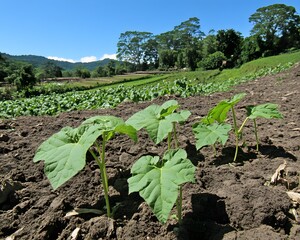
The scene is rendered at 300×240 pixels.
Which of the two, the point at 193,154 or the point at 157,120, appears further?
the point at 193,154

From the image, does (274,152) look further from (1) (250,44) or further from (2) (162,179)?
(1) (250,44)

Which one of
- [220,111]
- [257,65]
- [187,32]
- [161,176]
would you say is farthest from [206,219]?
[187,32]

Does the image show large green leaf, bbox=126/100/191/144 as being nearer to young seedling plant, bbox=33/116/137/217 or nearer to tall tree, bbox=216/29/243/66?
young seedling plant, bbox=33/116/137/217

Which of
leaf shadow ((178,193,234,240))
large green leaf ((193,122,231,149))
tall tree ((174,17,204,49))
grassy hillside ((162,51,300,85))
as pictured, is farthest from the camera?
tall tree ((174,17,204,49))

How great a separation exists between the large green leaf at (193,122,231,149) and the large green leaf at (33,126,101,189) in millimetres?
846

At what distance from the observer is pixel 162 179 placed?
1404mm

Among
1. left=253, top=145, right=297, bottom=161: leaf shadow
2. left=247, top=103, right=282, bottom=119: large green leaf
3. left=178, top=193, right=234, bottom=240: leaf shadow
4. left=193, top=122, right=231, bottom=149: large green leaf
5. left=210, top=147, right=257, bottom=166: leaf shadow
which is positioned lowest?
left=178, top=193, right=234, bottom=240: leaf shadow

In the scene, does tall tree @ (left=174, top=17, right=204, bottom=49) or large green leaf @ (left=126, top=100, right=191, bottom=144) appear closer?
large green leaf @ (left=126, top=100, right=191, bottom=144)

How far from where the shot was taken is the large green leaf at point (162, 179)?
4.24ft

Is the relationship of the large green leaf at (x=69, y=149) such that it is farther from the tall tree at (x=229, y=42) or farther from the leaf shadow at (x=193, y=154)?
the tall tree at (x=229, y=42)

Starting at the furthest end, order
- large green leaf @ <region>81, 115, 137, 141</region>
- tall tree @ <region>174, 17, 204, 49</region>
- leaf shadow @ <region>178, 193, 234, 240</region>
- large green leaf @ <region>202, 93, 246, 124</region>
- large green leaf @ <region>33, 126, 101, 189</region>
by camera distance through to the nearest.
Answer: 1. tall tree @ <region>174, 17, 204, 49</region>
2. large green leaf @ <region>202, 93, 246, 124</region>
3. large green leaf @ <region>81, 115, 137, 141</region>
4. leaf shadow @ <region>178, 193, 234, 240</region>
5. large green leaf @ <region>33, 126, 101, 189</region>

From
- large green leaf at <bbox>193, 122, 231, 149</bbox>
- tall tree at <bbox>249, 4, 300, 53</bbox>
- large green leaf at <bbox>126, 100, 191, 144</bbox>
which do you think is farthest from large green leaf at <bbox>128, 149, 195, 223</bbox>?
tall tree at <bbox>249, 4, 300, 53</bbox>

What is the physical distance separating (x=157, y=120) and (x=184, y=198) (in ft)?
1.76

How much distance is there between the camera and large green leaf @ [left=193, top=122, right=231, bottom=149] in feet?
6.88
